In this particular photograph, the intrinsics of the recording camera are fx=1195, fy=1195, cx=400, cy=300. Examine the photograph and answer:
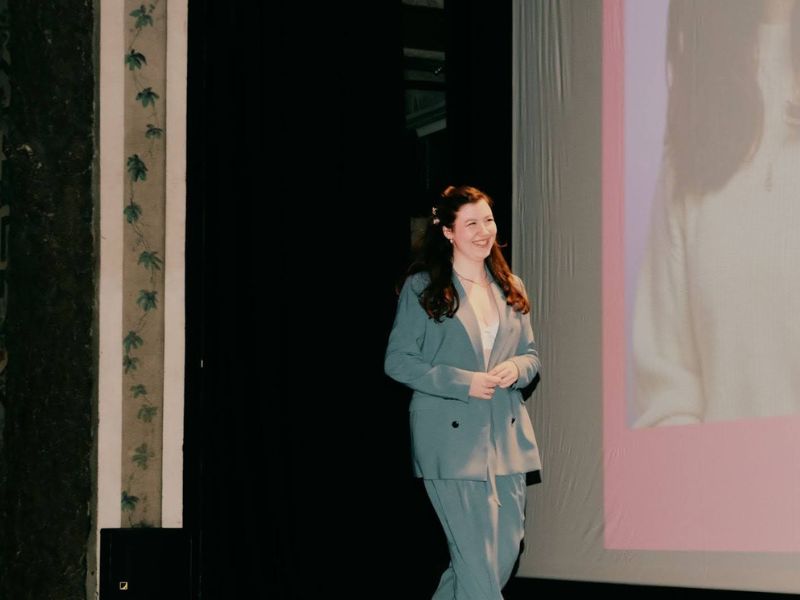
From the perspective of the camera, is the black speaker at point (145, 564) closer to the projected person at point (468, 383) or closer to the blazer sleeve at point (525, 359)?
the projected person at point (468, 383)

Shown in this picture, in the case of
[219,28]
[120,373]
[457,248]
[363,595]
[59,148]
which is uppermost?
[219,28]

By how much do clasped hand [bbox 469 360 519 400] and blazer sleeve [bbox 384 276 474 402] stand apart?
2cm

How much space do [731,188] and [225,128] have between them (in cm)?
155

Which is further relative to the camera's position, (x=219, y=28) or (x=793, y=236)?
(x=219, y=28)

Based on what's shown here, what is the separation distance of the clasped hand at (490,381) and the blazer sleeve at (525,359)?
5cm

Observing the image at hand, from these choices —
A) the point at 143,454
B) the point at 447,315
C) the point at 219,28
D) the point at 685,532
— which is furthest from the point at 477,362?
the point at 219,28

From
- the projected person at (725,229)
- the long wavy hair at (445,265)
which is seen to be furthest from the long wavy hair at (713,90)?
the long wavy hair at (445,265)

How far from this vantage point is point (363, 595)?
3.80m

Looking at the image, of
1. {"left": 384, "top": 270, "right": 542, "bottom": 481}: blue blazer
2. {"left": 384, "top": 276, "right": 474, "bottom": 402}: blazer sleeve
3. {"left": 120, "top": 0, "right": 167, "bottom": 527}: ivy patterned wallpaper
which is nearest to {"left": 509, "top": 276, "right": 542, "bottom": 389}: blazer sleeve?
{"left": 384, "top": 270, "right": 542, "bottom": 481}: blue blazer

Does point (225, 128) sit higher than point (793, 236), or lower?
higher

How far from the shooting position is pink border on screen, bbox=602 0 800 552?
316cm

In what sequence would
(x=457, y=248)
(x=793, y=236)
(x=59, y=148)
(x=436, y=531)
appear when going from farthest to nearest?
(x=436, y=531), (x=59, y=148), (x=457, y=248), (x=793, y=236)

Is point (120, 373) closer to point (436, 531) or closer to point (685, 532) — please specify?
point (436, 531)

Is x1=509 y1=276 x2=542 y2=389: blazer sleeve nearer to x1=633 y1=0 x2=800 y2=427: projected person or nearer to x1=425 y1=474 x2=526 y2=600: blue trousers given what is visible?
x1=425 y1=474 x2=526 y2=600: blue trousers
